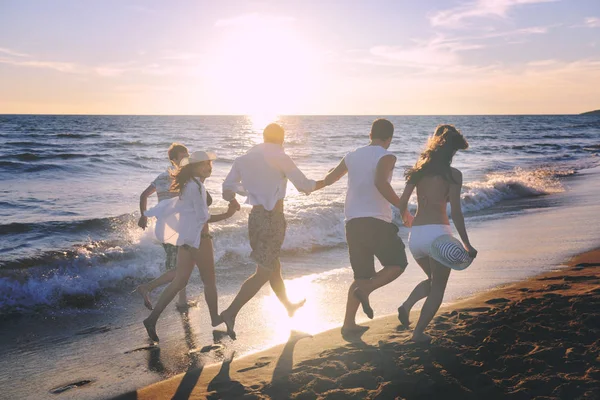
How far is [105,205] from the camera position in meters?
13.3

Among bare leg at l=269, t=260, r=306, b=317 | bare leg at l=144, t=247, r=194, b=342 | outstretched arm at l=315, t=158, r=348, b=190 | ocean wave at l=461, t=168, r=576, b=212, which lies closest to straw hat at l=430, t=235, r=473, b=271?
outstretched arm at l=315, t=158, r=348, b=190

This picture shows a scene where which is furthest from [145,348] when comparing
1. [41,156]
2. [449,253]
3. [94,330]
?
[41,156]

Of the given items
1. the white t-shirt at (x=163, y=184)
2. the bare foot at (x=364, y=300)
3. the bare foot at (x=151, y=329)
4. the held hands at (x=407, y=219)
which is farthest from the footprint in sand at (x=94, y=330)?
the held hands at (x=407, y=219)

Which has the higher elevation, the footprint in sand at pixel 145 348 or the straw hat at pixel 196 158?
the straw hat at pixel 196 158

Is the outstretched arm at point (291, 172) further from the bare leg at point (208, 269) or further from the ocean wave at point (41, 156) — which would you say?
the ocean wave at point (41, 156)

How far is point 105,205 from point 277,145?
9.54 meters

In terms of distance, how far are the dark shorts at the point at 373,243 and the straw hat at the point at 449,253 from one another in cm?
49

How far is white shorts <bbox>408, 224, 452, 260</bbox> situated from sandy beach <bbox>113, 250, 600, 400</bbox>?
2.51 feet

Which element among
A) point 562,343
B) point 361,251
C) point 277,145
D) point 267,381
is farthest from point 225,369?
point 562,343

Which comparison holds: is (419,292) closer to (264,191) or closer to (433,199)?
(433,199)

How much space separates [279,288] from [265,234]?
26.3 inches

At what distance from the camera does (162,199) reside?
6004 mm

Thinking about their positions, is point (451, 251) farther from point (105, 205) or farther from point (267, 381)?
point (105, 205)

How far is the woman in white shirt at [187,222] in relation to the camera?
15.7ft
